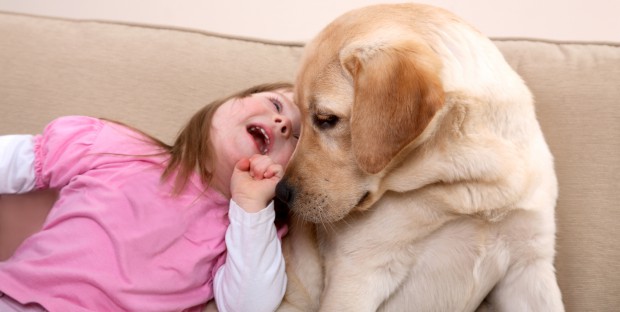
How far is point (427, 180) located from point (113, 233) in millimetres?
866

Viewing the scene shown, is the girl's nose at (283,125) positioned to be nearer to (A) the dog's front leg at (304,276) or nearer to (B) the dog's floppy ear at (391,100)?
(A) the dog's front leg at (304,276)

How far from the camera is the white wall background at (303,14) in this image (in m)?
2.73

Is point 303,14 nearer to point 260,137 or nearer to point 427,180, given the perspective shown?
point 260,137

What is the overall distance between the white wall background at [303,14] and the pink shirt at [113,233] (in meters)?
1.01

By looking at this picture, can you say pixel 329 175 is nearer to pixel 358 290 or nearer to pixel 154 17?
pixel 358 290

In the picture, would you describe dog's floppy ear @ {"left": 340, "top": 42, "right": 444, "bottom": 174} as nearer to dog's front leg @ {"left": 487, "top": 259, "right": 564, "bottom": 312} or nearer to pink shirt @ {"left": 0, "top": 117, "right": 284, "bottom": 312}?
dog's front leg @ {"left": 487, "top": 259, "right": 564, "bottom": 312}

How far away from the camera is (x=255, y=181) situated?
169cm

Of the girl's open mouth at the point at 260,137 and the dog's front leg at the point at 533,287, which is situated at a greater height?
the girl's open mouth at the point at 260,137

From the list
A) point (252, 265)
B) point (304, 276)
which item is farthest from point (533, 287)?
point (252, 265)

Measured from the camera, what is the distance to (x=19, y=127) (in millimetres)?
2094

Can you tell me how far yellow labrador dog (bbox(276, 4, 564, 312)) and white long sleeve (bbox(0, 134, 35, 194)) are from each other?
823 millimetres

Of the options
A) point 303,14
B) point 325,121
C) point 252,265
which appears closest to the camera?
point 325,121

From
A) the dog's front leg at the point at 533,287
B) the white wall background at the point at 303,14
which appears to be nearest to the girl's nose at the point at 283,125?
the dog's front leg at the point at 533,287

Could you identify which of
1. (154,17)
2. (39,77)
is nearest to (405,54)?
(39,77)
